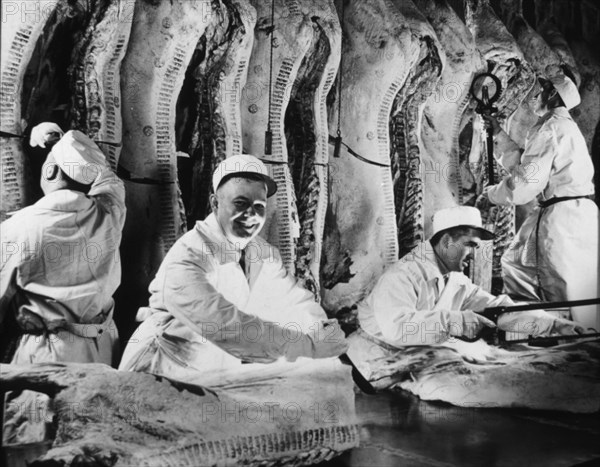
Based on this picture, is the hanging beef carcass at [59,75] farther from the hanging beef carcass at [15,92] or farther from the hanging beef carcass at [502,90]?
the hanging beef carcass at [502,90]

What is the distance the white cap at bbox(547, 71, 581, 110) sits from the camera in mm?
5426

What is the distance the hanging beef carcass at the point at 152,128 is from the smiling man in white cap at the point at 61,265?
20 centimetres

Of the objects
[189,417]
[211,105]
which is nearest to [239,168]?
[211,105]

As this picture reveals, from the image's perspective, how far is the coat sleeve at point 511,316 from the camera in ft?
16.5

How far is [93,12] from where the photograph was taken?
12.6ft

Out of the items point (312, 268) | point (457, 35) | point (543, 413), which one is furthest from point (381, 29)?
point (543, 413)

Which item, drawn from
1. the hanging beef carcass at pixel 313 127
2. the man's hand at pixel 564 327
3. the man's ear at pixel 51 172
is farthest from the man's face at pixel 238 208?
the man's hand at pixel 564 327

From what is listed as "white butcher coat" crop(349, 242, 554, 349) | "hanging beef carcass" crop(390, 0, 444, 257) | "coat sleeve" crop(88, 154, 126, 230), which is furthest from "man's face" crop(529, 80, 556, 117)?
"coat sleeve" crop(88, 154, 126, 230)

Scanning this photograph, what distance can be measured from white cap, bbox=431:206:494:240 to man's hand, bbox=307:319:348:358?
2.88ft

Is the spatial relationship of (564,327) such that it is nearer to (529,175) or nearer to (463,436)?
(529,175)

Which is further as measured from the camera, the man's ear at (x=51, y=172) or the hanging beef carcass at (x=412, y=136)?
the hanging beef carcass at (x=412, y=136)

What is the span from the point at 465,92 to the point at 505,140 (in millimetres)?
337

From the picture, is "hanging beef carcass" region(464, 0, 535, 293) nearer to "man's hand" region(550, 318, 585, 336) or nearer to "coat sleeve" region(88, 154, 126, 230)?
"man's hand" region(550, 318, 585, 336)

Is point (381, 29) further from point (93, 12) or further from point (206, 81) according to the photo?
point (93, 12)
